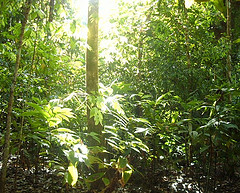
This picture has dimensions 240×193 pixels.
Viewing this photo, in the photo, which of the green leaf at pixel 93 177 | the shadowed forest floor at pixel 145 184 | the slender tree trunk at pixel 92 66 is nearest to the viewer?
the green leaf at pixel 93 177

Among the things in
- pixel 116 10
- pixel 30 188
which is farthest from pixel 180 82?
pixel 30 188

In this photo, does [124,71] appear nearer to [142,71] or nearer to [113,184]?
[142,71]

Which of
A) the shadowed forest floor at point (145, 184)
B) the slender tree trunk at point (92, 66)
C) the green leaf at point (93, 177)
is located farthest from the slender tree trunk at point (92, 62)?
the shadowed forest floor at point (145, 184)

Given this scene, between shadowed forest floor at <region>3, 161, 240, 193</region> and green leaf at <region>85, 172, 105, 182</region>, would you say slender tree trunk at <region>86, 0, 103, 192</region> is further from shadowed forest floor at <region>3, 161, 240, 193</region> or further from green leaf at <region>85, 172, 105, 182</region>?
shadowed forest floor at <region>3, 161, 240, 193</region>

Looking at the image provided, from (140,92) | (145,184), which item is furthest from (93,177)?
(140,92)

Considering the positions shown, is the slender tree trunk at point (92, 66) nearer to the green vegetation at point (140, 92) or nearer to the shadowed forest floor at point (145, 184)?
the green vegetation at point (140, 92)

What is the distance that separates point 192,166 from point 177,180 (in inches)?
12.3

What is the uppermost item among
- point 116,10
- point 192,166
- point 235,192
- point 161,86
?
point 116,10

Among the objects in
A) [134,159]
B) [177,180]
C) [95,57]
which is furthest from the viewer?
[134,159]

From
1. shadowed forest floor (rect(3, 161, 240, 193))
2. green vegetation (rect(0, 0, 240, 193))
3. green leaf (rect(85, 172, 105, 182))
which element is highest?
green vegetation (rect(0, 0, 240, 193))

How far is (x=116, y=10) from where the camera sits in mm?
4703

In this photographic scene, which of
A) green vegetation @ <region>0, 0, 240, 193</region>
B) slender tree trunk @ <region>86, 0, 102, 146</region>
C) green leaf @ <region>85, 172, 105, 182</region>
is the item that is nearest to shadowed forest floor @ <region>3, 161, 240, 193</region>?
green vegetation @ <region>0, 0, 240, 193</region>

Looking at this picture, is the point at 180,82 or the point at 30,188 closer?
the point at 30,188

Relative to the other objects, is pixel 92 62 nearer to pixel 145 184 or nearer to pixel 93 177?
pixel 93 177
